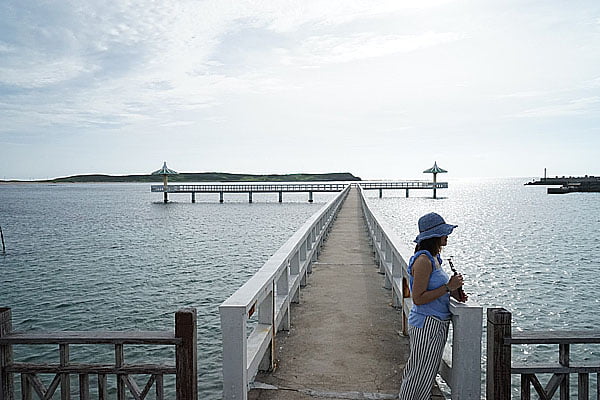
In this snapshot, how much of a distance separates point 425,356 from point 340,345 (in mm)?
2249

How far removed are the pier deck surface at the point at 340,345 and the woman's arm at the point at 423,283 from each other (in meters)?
1.42

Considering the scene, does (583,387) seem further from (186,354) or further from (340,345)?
(340,345)

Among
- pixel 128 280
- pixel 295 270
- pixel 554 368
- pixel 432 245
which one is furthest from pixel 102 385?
pixel 128 280

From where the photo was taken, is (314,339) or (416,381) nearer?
(416,381)

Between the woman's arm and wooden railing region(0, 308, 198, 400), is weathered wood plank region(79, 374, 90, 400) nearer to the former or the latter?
wooden railing region(0, 308, 198, 400)

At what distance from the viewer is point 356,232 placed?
56.3 feet

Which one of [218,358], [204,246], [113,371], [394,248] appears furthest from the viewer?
[204,246]

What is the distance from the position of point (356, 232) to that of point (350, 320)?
10.3 m

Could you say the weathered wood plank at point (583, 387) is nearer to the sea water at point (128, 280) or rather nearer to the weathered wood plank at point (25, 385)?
the weathered wood plank at point (25, 385)

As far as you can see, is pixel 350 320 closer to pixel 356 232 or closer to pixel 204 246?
pixel 356 232

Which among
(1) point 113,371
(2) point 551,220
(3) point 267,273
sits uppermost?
(3) point 267,273

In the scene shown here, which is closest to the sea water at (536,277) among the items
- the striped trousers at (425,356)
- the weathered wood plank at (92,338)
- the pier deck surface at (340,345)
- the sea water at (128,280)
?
the striped trousers at (425,356)

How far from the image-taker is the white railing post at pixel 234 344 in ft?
11.6

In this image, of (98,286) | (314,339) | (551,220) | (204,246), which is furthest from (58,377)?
(551,220)
